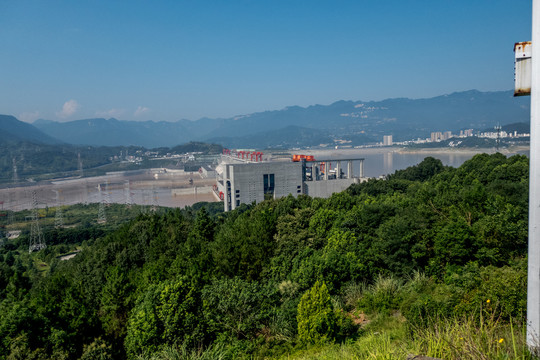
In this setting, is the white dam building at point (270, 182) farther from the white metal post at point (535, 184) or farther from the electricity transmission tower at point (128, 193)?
the white metal post at point (535, 184)

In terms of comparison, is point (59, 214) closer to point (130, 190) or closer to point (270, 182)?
point (270, 182)

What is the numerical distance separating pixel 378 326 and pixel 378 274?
286 centimetres

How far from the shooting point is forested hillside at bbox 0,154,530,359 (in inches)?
181

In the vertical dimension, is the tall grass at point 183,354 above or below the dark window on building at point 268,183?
above

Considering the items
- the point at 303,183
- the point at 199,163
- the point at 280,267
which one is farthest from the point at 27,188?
the point at 280,267

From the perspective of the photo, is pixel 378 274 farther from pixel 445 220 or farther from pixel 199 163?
pixel 199 163

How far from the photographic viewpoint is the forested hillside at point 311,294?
460 centimetres

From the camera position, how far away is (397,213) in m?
10.3

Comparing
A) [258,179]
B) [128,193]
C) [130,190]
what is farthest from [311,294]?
[130,190]

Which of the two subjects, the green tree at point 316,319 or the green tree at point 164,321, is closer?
the green tree at point 316,319

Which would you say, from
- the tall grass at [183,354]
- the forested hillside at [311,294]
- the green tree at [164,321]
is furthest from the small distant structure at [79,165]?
the tall grass at [183,354]

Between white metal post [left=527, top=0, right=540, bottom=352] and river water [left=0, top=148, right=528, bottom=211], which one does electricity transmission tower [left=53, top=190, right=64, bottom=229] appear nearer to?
river water [left=0, top=148, right=528, bottom=211]

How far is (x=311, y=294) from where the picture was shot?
5703 millimetres

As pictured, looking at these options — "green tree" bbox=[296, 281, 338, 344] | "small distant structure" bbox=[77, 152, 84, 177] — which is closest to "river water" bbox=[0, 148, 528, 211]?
"small distant structure" bbox=[77, 152, 84, 177]
